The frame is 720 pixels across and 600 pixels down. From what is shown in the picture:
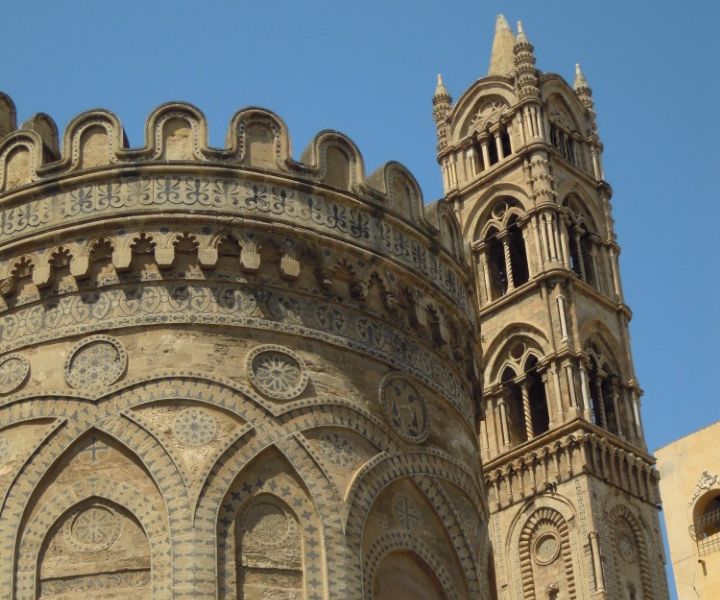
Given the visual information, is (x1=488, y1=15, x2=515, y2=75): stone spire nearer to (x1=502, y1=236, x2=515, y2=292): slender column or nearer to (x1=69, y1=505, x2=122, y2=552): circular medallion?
(x1=502, y1=236, x2=515, y2=292): slender column

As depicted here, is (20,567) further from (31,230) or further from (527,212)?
(527,212)

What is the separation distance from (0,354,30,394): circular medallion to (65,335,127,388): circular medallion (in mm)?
337

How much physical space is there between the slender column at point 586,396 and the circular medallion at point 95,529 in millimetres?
28084

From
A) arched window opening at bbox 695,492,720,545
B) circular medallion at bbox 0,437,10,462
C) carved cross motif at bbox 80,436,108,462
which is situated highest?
arched window opening at bbox 695,492,720,545

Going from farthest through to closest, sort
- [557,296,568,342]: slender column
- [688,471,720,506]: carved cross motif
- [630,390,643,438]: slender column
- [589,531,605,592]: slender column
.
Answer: [688,471,720,506]: carved cross motif
[630,390,643,438]: slender column
[557,296,568,342]: slender column
[589,531,605,592]: slender column

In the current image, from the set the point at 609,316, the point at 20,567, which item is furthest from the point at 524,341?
the point at 20,567

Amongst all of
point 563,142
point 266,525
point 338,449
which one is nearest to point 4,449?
point 266,525

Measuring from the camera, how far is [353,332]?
460 inches

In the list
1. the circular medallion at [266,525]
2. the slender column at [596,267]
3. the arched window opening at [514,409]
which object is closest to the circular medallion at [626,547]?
the arched window opening at [514,409]

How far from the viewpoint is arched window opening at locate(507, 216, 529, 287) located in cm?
4172

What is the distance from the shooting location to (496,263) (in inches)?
1666

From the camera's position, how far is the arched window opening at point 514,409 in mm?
38969

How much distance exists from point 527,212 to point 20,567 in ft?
105

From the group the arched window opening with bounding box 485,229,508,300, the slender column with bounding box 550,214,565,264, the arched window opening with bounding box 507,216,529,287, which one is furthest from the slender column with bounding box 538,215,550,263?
the arched window opening with bounding box 485,229,508,300
